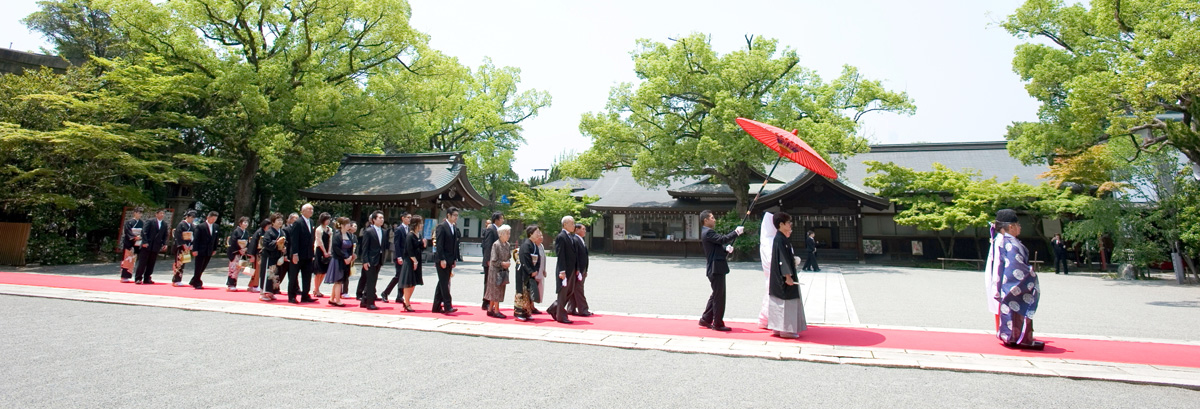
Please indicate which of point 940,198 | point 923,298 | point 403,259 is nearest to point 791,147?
point 403,259

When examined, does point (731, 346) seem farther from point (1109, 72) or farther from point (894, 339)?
point (1109, 72)

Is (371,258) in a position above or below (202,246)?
below

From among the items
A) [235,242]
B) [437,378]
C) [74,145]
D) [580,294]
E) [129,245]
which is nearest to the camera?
[437,378]

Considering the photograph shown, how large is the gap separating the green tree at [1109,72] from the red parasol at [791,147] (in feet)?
31.6

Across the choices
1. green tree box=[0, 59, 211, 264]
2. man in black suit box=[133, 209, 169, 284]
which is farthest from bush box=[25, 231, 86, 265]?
man in black suit box=[133, 209, 169, 284]

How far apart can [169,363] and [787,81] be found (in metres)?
20.2

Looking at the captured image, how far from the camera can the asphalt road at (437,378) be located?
11.6 ft

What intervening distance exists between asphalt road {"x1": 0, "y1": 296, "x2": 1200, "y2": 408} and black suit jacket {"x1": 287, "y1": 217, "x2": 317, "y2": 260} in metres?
2.32

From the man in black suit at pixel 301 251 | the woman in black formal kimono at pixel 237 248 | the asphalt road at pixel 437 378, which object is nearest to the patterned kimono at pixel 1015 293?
the asphalt road at pixel 437 378

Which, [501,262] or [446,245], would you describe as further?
[446,245]

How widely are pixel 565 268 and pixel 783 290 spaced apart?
2.59 meters

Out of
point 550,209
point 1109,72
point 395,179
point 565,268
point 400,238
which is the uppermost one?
point 1109,72

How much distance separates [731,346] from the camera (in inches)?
212

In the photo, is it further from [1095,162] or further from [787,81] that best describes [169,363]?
[1095,162]
